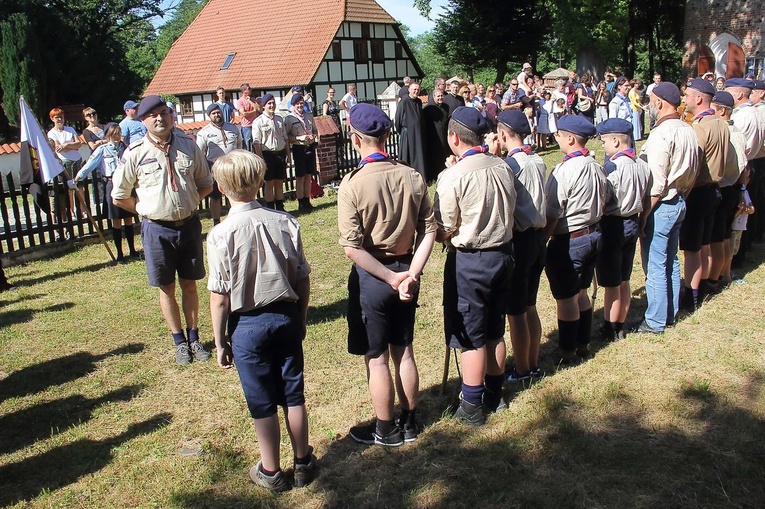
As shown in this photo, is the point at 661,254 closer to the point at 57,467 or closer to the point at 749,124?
the point at 749,124

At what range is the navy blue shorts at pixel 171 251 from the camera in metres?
5.25

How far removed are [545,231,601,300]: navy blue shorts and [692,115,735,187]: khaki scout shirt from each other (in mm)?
1760

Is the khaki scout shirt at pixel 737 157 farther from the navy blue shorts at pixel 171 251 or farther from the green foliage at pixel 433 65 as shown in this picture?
the green foliage at pixel 433 65

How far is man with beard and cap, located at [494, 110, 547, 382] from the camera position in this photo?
4.21 meters

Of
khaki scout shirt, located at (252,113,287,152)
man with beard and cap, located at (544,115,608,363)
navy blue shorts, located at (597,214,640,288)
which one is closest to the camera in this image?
man with beard and cap, located at (544,115,608,363)

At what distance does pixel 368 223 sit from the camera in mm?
3639

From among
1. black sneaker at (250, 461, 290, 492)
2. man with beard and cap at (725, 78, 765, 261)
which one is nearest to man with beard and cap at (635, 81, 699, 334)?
man with beard and cap at (725, 78, 765, 261)

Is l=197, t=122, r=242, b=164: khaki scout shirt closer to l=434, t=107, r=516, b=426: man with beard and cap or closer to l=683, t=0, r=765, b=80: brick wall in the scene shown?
l=434, t=107, r=516, b=426: man with beard and cap

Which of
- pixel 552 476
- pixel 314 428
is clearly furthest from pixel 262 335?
pixel 552 476

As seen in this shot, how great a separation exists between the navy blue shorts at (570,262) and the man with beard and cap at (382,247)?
4.57 ft

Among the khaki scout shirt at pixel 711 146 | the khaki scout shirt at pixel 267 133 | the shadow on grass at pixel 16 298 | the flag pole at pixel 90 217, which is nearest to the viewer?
the khaki scout shirt at pixel 711 146

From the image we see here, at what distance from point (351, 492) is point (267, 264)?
1.34 meters

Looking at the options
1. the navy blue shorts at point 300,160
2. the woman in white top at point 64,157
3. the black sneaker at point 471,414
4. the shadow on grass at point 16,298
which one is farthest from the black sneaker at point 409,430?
the navy blue shorts at point 300,160

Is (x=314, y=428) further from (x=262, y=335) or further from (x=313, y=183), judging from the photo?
(x=313, y=183)
